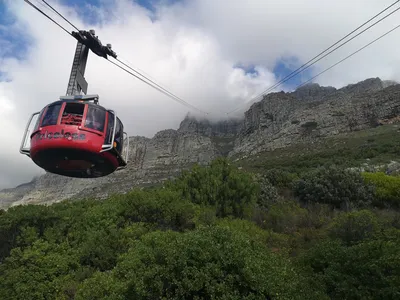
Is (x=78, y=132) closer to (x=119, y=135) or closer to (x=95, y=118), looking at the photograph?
(x=95, y=118)

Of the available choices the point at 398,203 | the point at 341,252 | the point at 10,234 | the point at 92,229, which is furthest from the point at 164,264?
the point at 398,203

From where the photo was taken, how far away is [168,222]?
2216 cm

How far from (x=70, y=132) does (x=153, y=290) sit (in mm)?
5650

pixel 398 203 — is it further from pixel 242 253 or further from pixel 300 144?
pixel 300 144

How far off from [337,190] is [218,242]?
63.6 feet

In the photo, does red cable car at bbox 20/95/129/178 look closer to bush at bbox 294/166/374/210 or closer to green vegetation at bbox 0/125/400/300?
green vegetation at bbox 0/125/400/300

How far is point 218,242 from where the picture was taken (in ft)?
36.7

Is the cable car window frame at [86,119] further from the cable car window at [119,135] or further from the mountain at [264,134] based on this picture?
the mountain at [264,134]

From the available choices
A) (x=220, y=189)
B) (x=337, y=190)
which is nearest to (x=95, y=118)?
(x=220, y=189)

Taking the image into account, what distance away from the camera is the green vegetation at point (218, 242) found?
10.1 metres

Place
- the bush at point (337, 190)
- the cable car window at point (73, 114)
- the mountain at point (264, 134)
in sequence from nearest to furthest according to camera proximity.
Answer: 1. the cable car window at point (73, 114)
2. the bush at point (337, 190)
3. the mountain at point (264, 134)

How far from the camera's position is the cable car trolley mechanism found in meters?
10.7

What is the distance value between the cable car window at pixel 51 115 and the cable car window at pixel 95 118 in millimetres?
1042

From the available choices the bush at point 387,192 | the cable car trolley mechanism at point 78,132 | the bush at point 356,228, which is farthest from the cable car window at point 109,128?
the bush at point 387,192
